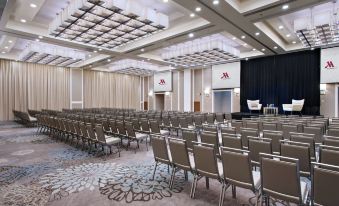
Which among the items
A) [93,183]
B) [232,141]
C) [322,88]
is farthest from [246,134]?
[322,88]

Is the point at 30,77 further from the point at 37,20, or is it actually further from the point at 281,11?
the point at 281,11

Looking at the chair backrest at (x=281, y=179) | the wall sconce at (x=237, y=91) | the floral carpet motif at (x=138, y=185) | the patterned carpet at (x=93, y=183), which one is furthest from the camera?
the wall sconce at (x=237, y=91)

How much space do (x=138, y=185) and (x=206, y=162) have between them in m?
1.51

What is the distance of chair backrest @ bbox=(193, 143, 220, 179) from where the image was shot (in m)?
3.13

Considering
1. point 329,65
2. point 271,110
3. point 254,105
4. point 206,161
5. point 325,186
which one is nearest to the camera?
point 325,186

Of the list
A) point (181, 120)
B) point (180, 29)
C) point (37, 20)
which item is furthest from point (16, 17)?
point (181, 120)

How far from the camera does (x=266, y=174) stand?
103 inches

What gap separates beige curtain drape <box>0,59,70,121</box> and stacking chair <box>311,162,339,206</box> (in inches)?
760

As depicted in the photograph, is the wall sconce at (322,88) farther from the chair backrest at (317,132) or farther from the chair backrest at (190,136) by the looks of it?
the chair backrest at (190,136)

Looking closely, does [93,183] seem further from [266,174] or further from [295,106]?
[295,106]

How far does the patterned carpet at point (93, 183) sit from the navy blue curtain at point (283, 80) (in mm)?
12006

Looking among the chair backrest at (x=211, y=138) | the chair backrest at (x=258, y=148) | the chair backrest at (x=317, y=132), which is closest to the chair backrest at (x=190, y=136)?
the chair backrest at (x=211, y=138)

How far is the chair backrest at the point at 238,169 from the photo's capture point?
109 inches

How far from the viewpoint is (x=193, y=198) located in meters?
3.42
